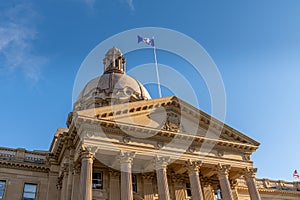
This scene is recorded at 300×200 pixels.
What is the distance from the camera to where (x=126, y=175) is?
2733cm

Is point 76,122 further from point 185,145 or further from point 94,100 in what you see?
point 94,100

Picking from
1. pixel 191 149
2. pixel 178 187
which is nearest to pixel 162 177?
pixel 191 149

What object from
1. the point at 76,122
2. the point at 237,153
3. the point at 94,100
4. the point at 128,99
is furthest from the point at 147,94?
the point at 76,122

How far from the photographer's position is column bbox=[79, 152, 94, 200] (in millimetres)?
25578

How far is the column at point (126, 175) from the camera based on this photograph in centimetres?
2647

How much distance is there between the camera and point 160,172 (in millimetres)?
28812

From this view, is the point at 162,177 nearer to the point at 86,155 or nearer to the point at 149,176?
the point at 149,176

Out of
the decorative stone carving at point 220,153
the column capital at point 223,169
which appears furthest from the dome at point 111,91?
the column capital at point 223,169

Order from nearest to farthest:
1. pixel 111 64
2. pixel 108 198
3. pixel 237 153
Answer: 1. pixel 108 198
2. pixel 237 153
3. pixel 111 64

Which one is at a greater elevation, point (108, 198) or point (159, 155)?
point (159, 155)

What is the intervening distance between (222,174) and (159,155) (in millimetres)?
6011

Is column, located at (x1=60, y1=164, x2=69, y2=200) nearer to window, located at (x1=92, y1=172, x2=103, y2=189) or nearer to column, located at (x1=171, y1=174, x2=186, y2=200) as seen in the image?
window, located at (x1=92, y1=172, x2=103, y2=189)

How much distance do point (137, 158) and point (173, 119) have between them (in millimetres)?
5534

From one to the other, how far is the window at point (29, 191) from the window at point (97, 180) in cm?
592
